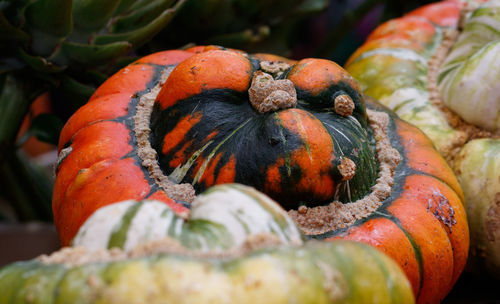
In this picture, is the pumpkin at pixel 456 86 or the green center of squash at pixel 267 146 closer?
the green center of squash at pixel 267 146

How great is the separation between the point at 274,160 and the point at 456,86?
596 mm

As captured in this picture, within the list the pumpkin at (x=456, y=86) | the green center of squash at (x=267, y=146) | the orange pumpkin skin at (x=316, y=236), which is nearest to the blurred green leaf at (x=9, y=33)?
the orange pumpkin skin at (x=316, y=236)

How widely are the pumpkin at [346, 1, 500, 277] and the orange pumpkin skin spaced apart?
12 cm

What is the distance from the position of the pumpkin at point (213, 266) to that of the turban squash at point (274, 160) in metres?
0.16

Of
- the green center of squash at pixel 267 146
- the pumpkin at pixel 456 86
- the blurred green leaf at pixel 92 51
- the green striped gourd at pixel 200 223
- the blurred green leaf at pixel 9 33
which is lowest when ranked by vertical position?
the pumpkin at pixel 456 86

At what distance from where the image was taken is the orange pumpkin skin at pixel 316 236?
823mm

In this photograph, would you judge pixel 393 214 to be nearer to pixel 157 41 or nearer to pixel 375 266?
pixel 375 266

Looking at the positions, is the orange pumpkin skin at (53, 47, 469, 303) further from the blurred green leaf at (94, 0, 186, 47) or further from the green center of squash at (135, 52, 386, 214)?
the blurred green leaf at (94, 0, 186, 47)

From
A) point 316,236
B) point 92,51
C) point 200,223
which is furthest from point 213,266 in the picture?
point 92,51

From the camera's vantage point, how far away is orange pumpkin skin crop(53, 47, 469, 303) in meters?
0.82

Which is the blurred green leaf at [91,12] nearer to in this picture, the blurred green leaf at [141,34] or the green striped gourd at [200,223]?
the blurred green leaf at [141,34]

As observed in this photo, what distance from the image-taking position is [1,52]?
1194 mm

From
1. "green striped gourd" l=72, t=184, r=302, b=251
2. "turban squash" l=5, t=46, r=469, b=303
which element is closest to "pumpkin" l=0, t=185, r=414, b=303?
"green striped gourd" l=72, t=184, r=302, b=251

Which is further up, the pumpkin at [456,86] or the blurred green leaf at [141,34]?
the blurred green leaf at [141,34]
